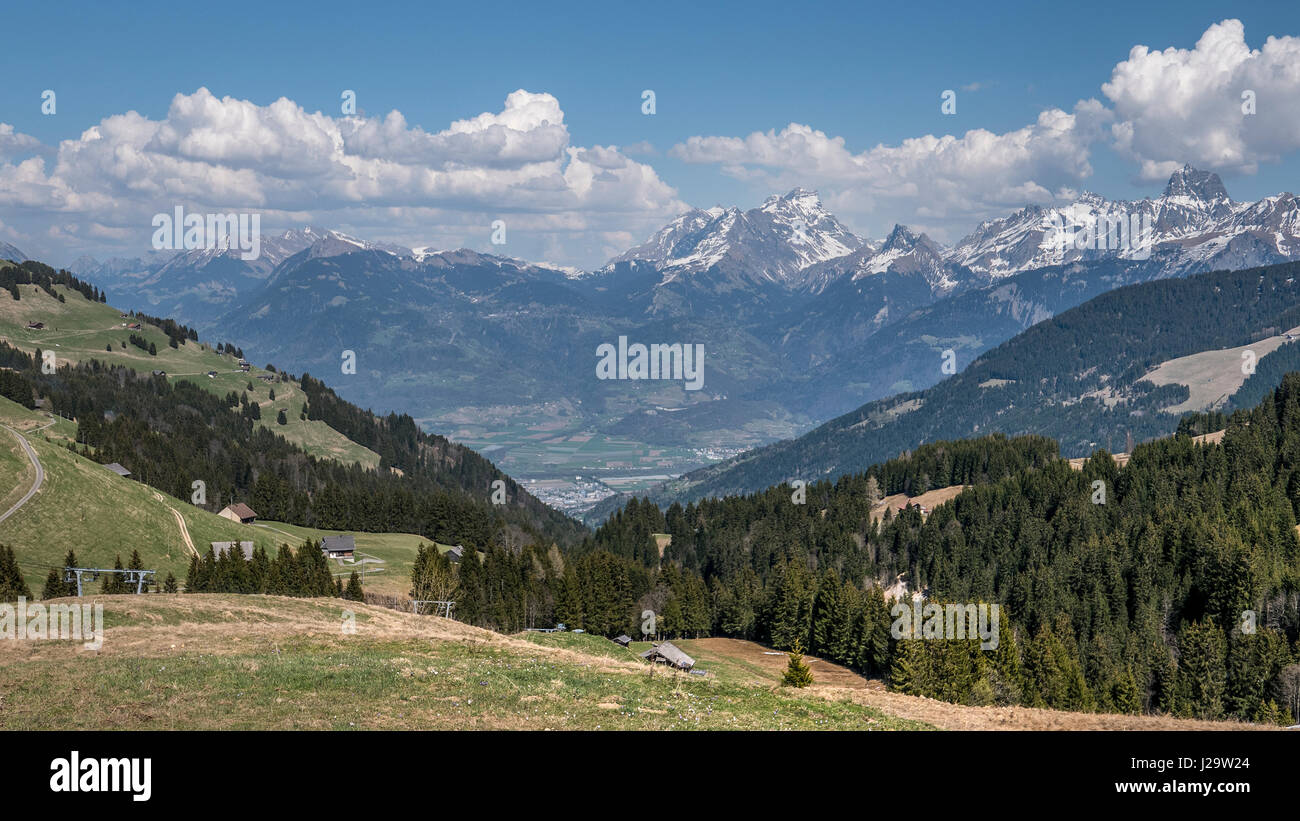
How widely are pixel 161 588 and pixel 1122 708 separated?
4340 inches

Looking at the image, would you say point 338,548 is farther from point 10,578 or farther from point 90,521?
point 10,578

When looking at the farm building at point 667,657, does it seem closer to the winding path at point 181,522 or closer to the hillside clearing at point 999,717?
the hillside clearing at point 999,717

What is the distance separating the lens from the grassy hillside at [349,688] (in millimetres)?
34500

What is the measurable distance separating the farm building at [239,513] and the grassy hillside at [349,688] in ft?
366

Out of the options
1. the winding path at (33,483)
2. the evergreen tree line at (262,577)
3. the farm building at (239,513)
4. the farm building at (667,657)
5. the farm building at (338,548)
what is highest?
the winding path at (33,483)

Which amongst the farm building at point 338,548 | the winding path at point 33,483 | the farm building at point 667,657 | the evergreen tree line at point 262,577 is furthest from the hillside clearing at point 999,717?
the farm building at point 338,548

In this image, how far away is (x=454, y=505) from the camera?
197 metres

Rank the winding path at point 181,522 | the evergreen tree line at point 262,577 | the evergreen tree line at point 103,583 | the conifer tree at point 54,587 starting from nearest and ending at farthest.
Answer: the conifer tree at point 54,587, the evergreen tree line at point 103,583, the evergreen tree line at point 262,577, the winding path at point 181,522

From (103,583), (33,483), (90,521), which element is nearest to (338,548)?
(90,521)

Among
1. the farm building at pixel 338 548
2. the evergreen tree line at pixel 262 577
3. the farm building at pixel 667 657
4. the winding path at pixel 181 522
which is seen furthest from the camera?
the farm building at pixel 338 548

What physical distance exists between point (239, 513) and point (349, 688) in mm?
144599

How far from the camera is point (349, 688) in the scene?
40.5 meters
